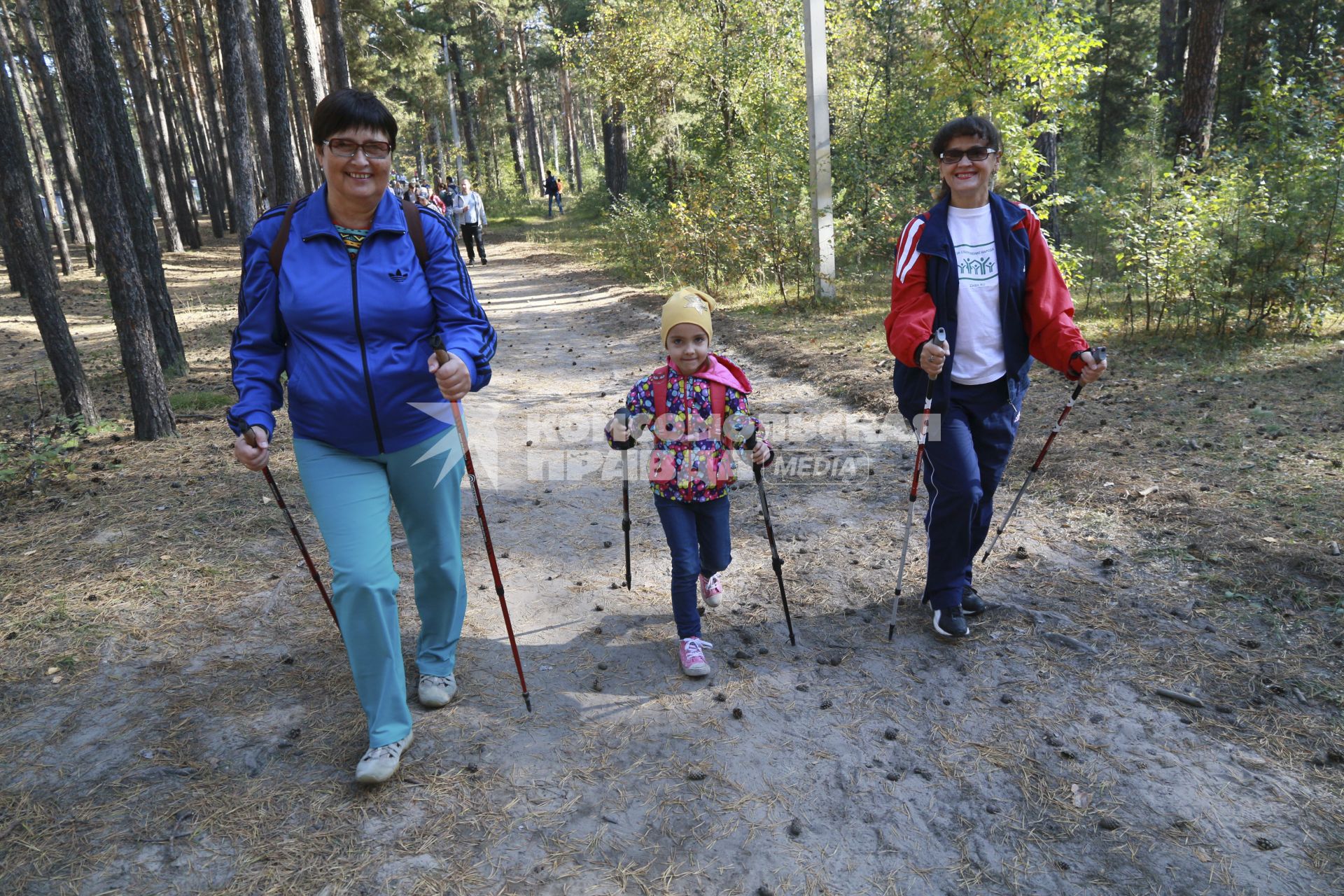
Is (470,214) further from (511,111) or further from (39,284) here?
(511,111)

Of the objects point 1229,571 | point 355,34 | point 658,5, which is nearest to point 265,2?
point 658,5

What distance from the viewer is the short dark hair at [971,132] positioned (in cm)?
365

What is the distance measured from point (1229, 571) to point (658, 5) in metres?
18.3

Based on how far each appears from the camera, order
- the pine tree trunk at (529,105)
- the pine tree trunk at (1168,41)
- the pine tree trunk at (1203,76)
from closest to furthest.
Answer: the pine tree trunk at (1203,76) < the pine tree trunk at (1168,41) < the pine tree trunk at (529,105)

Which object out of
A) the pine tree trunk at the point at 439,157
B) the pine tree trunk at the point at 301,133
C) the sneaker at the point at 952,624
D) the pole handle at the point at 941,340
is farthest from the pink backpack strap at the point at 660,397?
the pine tree trunk at the point at 439,157

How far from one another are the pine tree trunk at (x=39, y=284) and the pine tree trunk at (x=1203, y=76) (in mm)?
14152

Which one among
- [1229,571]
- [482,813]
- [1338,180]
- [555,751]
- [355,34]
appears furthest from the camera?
[355,34]

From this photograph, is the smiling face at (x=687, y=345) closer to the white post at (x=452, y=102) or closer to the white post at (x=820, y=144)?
the white post at (x=820, y=144)

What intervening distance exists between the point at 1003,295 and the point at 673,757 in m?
2.54

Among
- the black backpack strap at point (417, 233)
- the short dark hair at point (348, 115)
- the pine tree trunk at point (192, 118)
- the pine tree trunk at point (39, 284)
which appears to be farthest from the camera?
the pine tree trunk at point (192, 118)

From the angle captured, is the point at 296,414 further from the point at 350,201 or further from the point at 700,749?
the point at 700,749

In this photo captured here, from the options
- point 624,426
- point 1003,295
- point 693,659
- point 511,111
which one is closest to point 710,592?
point 693,659

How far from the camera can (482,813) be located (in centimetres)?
302

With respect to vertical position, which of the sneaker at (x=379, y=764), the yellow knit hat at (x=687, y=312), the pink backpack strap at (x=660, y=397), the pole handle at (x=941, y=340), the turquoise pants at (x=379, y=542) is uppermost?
the yellow knit hat at (x=687, y=312)
